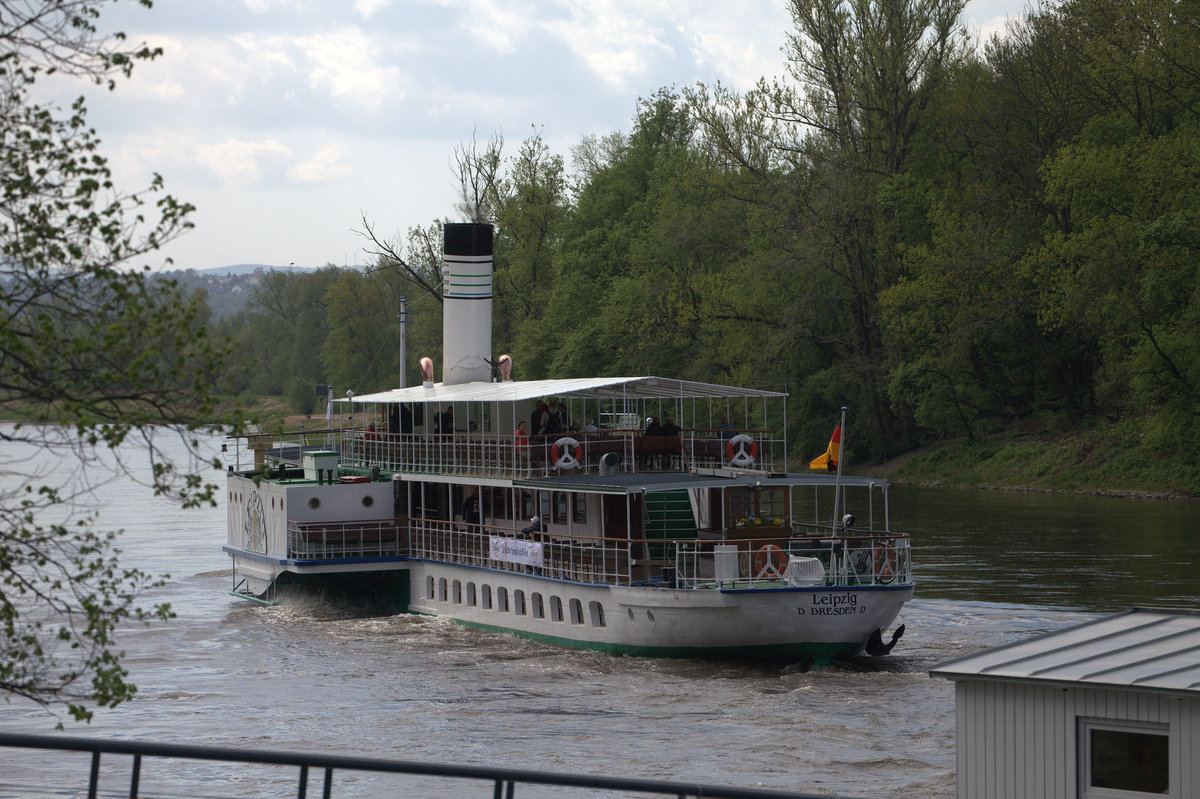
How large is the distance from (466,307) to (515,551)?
32.0 feet

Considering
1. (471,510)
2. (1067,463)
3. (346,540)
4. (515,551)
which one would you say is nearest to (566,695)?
(515,551)

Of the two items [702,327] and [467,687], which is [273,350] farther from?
[467,687]

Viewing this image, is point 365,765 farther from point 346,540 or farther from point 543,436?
point 346,540

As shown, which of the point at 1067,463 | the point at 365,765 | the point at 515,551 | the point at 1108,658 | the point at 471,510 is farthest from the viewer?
the point at 1067,463

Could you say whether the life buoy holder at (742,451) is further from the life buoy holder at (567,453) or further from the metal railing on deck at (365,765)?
the metal railing on deck at (365,765)

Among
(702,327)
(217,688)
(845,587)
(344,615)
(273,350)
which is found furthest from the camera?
(273,350)

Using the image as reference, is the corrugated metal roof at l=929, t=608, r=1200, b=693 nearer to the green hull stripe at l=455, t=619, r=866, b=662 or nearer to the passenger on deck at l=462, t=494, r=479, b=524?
the green hull stripe at l=455, t=619, r=866, b=662

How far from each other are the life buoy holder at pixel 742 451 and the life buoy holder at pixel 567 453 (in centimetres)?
317

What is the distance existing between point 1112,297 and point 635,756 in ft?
132

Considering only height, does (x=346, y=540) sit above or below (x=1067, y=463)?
below

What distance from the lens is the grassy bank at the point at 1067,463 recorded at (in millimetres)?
56406

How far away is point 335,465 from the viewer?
123 ft

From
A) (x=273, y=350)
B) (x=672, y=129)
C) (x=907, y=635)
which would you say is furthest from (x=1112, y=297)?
(x=273, y=350)

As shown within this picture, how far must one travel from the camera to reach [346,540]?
116 feet
